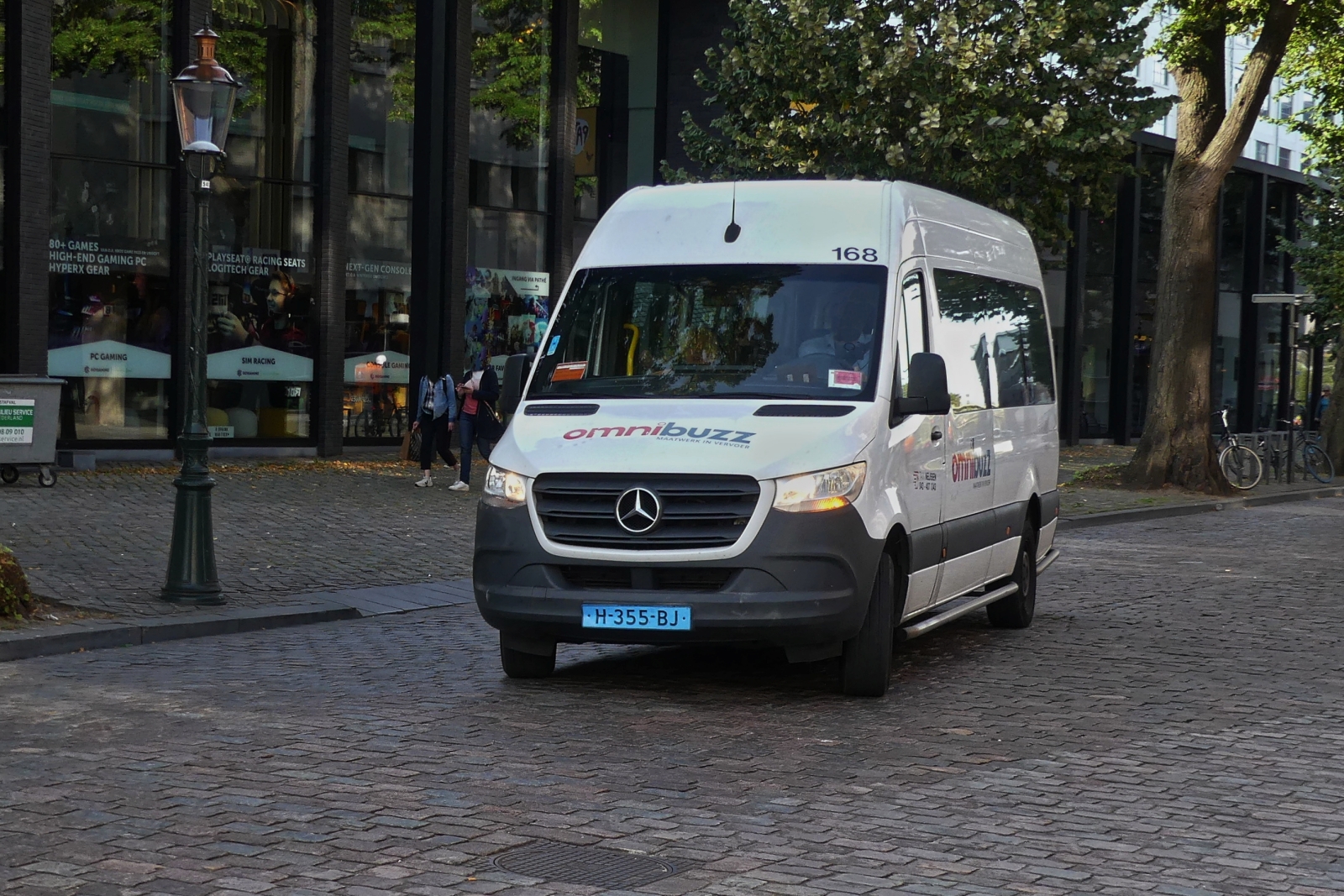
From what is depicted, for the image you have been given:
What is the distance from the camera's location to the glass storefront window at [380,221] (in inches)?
1014

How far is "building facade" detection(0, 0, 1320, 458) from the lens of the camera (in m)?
22.2

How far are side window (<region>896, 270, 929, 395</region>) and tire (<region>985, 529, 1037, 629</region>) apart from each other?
2.54m

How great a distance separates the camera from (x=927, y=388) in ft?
27.6

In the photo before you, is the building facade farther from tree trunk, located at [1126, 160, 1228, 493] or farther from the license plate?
the license plate

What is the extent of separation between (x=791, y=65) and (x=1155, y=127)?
36090 mm

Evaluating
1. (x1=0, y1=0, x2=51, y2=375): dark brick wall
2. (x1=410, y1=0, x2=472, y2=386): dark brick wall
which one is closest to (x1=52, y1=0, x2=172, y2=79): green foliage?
(x1=0, y1=0, x2=51, y2=375): dark brick wall

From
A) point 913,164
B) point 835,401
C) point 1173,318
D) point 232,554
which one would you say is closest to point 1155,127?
point 1173,318

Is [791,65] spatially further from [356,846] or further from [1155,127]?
[1155,127]

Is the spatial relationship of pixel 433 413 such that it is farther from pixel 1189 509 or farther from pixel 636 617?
pixel 636 617

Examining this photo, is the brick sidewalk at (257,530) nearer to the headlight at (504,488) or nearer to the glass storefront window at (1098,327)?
the headlight at (504,488)

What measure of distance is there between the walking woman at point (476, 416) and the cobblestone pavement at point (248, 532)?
0.51 metres

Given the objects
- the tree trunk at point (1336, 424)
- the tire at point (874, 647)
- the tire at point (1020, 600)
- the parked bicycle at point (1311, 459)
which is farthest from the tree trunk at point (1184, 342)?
the tire at point (874, 647)

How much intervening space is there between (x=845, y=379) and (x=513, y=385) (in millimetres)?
1799

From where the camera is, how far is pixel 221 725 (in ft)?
24.2
